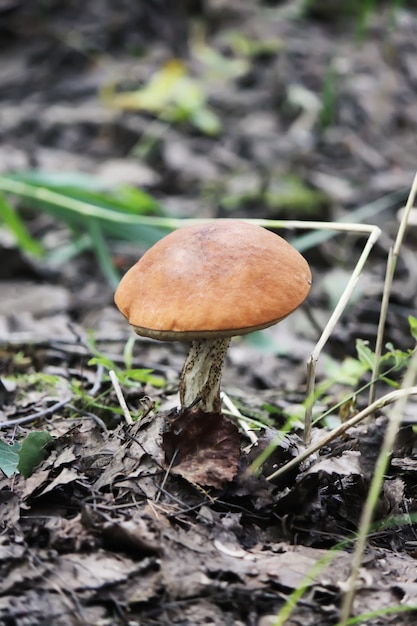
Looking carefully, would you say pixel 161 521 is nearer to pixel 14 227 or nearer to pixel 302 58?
pixel 14 227

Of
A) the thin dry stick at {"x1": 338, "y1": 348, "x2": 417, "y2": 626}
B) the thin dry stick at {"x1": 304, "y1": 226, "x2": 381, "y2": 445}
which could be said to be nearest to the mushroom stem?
the thin dry stick at {"x1": 304, "y1": 226, "x2": 381, "y2": 445}

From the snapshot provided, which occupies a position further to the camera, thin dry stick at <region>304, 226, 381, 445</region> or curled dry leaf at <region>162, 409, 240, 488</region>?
thin dry stick at <region>304, 226, 381, 445</region>

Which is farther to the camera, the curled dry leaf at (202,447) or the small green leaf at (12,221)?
the small green leaf at (12,221)

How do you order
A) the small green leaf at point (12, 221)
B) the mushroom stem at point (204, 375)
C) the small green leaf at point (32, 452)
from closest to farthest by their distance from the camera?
the small green leaf at point (32, 452) < the mushroom stem at point (204, 375) < the small green leaf at point (12, 221)

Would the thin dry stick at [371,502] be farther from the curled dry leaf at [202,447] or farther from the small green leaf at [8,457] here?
the small green leaf at [8,457]

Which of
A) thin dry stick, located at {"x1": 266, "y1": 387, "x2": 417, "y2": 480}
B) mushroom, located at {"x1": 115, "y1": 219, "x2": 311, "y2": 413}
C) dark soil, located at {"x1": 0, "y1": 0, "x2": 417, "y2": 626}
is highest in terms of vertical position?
mushroom, located at {"x1": 115, "y1": 219, "x2": 311, "y2": 413}

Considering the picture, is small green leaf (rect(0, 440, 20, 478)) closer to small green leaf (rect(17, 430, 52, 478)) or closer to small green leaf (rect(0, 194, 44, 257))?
small green leaf (rect(17, 430, 52, 478))

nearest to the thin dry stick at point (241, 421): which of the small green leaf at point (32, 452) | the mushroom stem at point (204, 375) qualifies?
the mushroom stem at point (204, 375)

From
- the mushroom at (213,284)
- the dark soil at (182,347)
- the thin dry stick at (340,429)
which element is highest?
the mushroom at (213,284)
